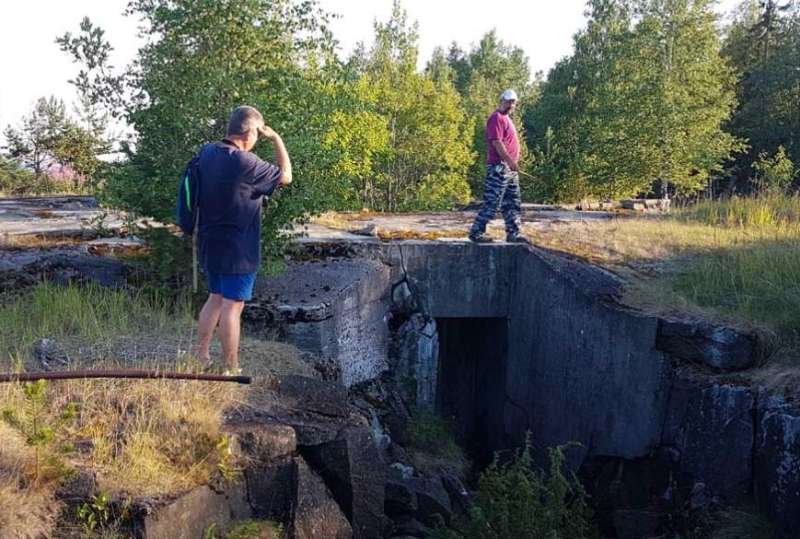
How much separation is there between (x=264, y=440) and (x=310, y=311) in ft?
8.35

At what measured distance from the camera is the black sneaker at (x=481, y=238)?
30.0 ft

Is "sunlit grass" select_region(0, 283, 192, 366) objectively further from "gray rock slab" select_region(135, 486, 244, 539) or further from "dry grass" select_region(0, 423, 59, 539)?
"gray rock slab" select_region(135, 486, 244, 539)

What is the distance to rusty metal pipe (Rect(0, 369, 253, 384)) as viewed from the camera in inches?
175

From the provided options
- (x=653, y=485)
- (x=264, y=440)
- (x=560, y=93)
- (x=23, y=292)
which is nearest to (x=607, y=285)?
(x=653, y=485)

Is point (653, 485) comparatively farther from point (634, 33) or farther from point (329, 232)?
point (634, 33)

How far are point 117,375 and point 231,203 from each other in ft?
4.04

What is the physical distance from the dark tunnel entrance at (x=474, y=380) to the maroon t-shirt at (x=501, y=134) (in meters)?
1.96

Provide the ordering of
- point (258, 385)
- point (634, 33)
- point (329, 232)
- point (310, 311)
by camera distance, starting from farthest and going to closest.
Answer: point (634, 33) < point (329, 232) < point (310, 311) < point (258, 385)

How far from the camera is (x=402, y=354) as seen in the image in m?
8.93

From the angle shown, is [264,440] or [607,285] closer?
[264,440]

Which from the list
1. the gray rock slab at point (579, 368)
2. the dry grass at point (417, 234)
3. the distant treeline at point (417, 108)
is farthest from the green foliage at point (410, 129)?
the gray rock slab at point (579, 368)

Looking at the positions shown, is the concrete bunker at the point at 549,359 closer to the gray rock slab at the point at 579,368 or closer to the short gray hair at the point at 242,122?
the gray rock slab at the point at 579,368

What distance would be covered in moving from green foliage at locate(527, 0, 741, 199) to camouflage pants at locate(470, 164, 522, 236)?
11.2 m

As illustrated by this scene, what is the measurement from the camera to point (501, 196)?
345 inches
